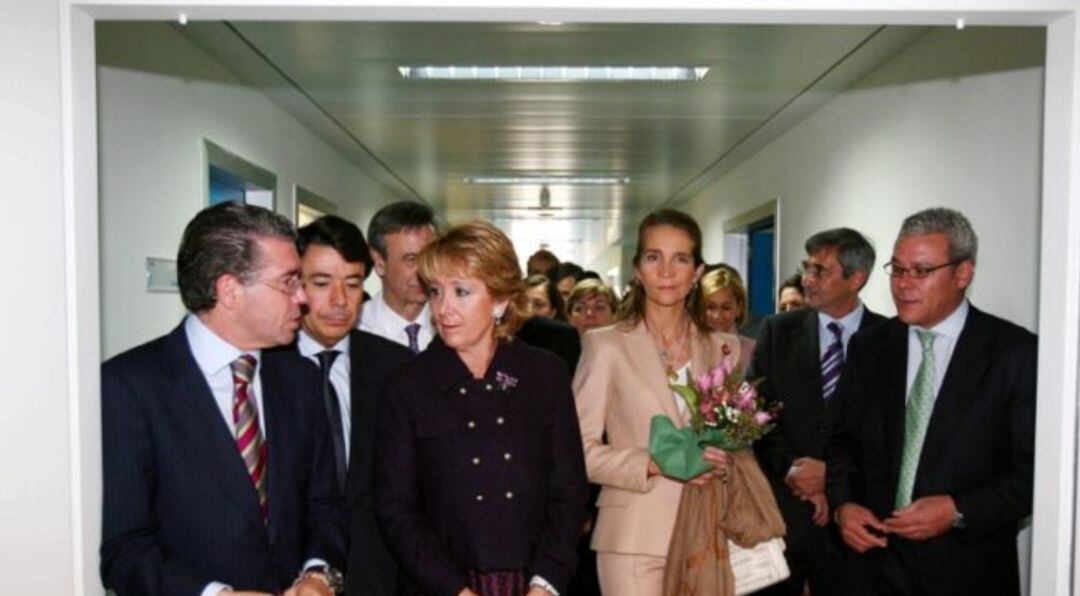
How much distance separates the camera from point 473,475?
2203 mm

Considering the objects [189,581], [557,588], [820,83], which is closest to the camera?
[189,581]

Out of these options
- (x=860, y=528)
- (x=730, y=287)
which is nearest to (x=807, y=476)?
(x=860, y=528)

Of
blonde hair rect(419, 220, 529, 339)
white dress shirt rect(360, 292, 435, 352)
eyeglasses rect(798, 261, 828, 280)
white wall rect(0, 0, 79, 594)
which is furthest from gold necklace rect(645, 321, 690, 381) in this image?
white wall rect(0, 0, 79, 594)

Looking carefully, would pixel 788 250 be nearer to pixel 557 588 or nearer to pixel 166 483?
pixel 557 588

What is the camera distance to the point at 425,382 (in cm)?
225

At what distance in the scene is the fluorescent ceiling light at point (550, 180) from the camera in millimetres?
10422

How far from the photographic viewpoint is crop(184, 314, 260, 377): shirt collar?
201cm

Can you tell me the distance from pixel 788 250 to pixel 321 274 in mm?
5626

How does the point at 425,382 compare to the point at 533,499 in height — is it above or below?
above

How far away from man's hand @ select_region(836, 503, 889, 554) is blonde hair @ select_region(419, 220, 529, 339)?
1274mm

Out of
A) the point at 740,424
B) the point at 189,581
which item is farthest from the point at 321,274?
the point at 740,424

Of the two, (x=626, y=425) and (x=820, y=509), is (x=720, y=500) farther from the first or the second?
(x=820, y=509)

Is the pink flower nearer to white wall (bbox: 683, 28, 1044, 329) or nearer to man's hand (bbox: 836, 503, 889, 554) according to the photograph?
man's hand (bbox: 836, 503, 889, 554)

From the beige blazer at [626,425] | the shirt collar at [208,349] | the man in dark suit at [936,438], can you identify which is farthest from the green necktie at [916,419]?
the shirt collar at [208,349]
